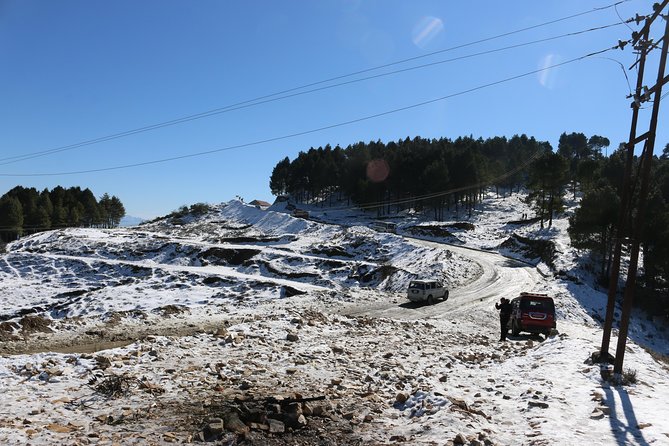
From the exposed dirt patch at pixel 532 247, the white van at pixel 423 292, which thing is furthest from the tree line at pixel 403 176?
the white van at pixel 423 292

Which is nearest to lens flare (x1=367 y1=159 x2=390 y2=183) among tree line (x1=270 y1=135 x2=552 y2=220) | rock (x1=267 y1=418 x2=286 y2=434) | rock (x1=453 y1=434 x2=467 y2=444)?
tree line (x1=270 y1=135 x2=552 y2=220)

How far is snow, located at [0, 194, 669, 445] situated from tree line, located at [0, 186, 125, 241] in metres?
49.5

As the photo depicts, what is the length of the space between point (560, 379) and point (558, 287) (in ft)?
91.5

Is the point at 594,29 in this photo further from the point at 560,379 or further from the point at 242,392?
the point at 242,392

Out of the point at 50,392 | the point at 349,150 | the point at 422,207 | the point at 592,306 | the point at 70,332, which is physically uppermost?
the point at 349,150

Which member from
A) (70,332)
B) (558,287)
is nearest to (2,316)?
(70,332)

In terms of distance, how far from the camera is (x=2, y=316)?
3200 centimetres

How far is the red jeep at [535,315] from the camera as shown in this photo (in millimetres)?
20531

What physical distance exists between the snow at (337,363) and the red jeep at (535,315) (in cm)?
85

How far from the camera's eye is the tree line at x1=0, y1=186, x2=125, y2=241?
79.3m

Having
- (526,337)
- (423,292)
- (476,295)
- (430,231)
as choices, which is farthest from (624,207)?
(430,231)

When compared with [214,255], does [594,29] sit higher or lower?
higher

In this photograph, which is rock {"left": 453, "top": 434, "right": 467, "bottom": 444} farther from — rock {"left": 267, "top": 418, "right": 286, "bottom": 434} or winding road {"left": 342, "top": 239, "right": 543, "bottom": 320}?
winding road {"left": 342, "top": 239, "right": 543, "bottom": 320}

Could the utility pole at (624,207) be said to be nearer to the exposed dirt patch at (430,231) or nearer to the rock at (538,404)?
the rock at (538,404)
